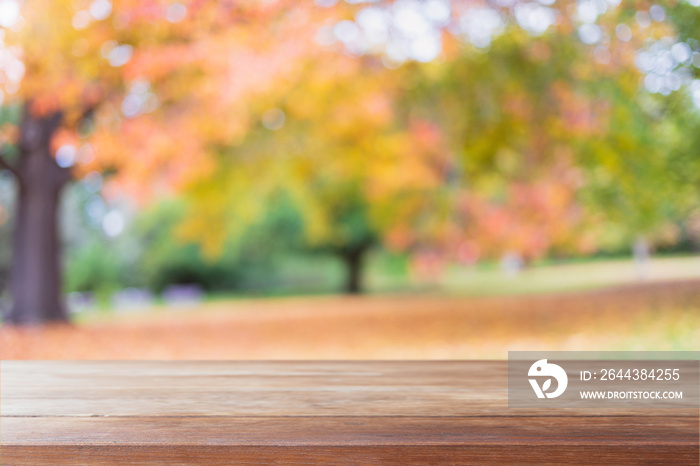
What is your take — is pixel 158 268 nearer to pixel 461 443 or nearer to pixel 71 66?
pixel 71 66

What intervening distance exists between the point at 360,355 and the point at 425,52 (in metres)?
3.10

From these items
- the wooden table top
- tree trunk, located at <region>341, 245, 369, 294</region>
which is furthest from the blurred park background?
tree trunk, located at <region>341, 245, 369, 294</region>

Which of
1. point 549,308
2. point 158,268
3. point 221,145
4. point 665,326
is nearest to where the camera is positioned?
point 665,326

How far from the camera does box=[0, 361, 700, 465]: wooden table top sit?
0.74 m

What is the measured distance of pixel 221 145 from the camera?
768 centimetres

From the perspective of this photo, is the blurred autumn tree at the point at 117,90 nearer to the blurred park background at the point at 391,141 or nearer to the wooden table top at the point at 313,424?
the blurred park background at the point at 391,141

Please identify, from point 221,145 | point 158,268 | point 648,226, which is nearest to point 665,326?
point 648,226

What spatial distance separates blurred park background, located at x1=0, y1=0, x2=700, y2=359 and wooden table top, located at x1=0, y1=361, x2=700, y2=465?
3602mm

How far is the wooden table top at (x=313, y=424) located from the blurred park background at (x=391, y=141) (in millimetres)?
3602

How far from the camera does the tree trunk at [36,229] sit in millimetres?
6688

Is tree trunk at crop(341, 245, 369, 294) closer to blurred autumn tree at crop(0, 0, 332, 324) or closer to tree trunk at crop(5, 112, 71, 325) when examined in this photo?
blurred autumn tree at crop(0, 0, 332, 324)

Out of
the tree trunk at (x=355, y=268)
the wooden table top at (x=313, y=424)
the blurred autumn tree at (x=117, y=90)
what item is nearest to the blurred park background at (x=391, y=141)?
the blurred autumn tree at (x=117, y=90)

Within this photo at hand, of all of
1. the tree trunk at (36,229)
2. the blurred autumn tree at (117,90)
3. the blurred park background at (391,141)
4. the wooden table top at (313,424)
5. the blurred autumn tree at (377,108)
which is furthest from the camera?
the tree trunk at (36,229)

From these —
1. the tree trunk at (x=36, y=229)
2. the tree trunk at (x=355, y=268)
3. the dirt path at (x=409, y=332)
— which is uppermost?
the tree trunk at (x=355, y=268)
